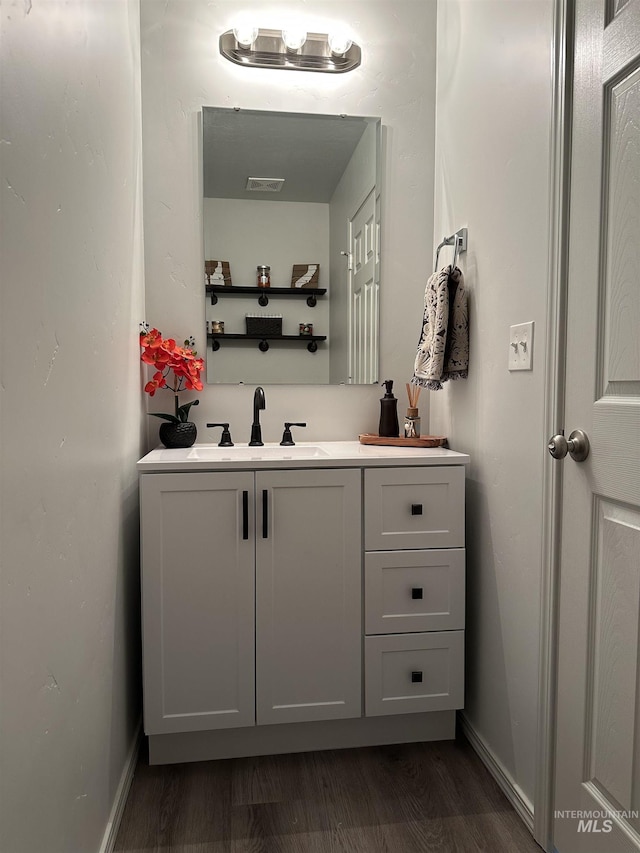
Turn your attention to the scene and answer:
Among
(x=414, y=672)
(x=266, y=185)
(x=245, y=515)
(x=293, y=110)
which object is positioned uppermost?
(x=293, y=110)

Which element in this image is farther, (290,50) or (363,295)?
(363,295)

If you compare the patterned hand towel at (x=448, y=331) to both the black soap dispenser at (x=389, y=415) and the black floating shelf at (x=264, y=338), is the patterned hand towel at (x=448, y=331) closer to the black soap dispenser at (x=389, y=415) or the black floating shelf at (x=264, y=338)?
the black soap dispenser at (x=389, y=415)

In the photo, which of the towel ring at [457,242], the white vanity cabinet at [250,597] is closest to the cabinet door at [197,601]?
the white vanity cabinet at [250,597]

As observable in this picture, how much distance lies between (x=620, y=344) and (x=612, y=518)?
0.34 metres

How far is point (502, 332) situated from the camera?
67.3 inches

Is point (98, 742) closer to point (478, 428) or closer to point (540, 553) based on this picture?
point (540, 553)

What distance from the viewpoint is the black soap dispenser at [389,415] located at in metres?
2.22

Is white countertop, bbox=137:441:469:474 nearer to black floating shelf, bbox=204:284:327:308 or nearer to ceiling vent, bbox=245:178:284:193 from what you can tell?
black floating shelf, bbox=204:284:327:308

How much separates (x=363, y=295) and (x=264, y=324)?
1.25 feet

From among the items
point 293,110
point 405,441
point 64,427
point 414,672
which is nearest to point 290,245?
point 293,110

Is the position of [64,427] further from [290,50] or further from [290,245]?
[290,50]

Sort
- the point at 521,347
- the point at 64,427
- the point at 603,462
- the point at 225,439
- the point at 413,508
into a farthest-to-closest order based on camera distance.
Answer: the point at 225,439 → the point at 413,508 → the point at 521,347 → the point at 603,462 → the point at 64,427

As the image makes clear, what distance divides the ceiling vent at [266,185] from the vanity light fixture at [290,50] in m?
0.38

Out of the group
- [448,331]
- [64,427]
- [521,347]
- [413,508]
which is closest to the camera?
[64,427]
